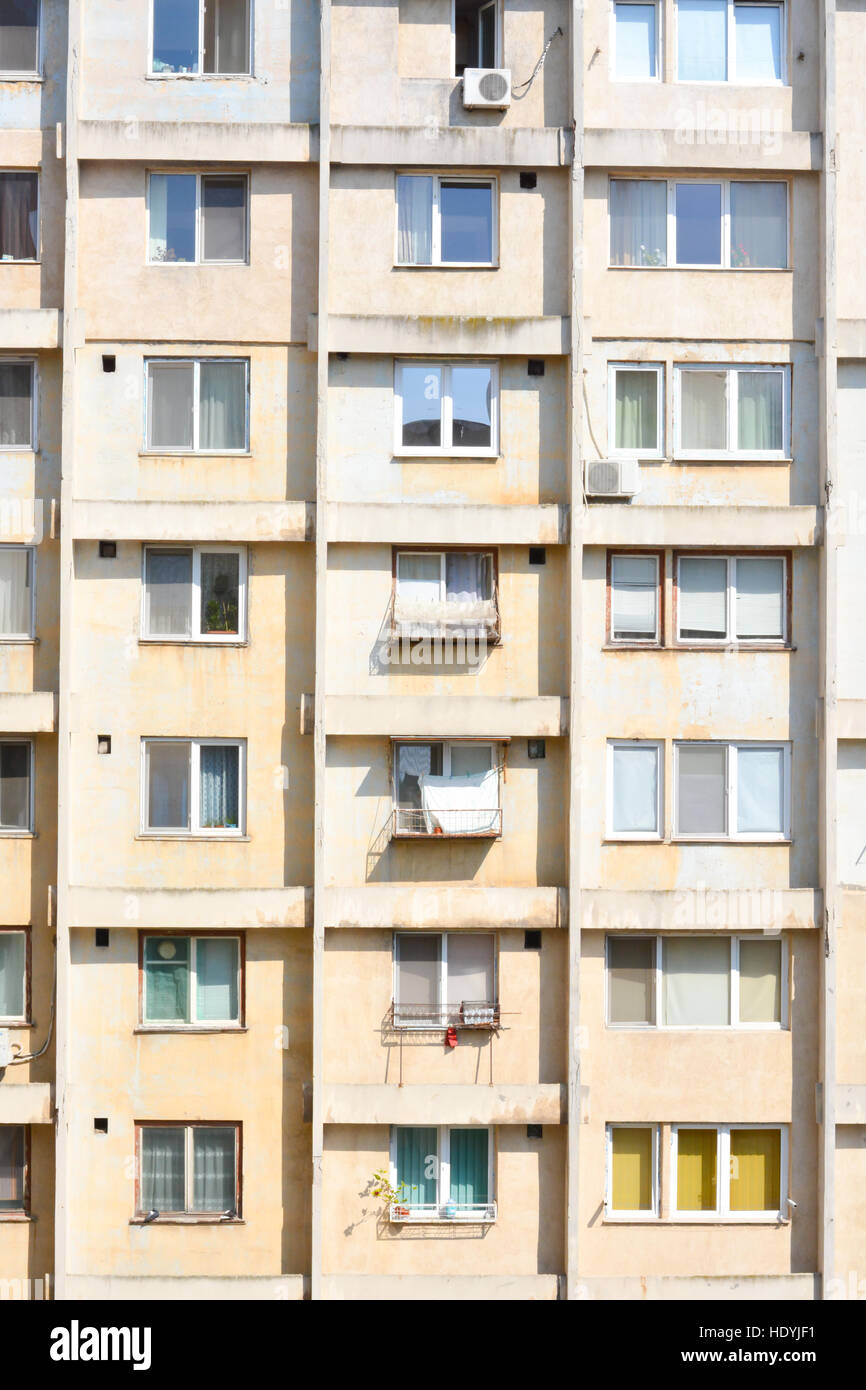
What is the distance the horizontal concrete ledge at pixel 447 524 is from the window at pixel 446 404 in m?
0.96

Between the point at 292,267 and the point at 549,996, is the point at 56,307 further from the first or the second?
the point at 549,996

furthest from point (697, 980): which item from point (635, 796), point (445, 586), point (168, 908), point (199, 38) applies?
point (199, 38)

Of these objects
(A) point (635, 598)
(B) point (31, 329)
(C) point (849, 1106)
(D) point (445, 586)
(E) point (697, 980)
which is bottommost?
(C) point (849, 1106)

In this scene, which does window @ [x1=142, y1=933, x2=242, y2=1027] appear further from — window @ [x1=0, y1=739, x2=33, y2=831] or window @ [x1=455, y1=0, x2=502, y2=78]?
window @ [x1=455, y1=0, x2=502, y2=78]

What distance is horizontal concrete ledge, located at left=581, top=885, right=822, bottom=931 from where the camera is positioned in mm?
15500

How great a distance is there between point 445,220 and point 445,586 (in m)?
4.78

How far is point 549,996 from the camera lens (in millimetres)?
15688

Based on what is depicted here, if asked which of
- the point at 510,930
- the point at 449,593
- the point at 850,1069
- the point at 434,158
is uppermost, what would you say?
the point at 434,158

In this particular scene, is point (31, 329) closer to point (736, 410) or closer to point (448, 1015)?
point (736, 410)

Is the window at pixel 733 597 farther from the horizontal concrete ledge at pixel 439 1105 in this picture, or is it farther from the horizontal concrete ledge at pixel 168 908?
the horizontal concrete ledge at pixel 168 908

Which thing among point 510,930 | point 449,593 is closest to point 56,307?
point 449,593

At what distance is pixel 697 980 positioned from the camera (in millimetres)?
15938

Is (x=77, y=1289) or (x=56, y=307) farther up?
(x=56, y=307)

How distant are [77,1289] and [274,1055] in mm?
3715
